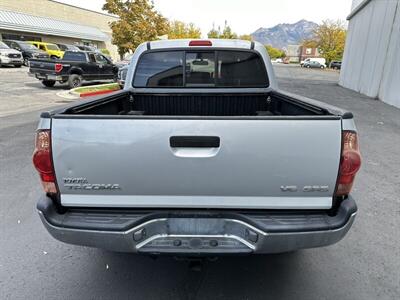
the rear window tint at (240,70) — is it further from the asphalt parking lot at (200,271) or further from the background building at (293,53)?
the background building at (293,53)

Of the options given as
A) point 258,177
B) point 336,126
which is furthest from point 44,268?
point 336,126

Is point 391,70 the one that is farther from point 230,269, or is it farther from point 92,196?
point 92,196

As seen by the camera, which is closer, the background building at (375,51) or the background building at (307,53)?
the background building at (375,51)

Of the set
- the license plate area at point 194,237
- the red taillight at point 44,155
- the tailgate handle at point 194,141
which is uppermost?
the tailgate handle at point 194,141

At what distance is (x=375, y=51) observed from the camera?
16141mm

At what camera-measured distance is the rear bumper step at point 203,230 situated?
1984 mm

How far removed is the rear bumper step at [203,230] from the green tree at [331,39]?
70.3 metres

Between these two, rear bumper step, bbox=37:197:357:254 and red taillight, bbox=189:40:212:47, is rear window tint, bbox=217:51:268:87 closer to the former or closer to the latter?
red taillight, bbox=189:40:212:47

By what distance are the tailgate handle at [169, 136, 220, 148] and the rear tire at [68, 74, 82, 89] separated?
14.7 meters

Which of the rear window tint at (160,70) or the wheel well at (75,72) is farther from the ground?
the rear window tint at (160,70)

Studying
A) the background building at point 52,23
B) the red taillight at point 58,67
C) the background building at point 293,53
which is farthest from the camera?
the background building at point 293,53

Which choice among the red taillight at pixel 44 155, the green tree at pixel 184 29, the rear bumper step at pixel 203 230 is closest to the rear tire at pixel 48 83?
the red taillight at pixel 44 155

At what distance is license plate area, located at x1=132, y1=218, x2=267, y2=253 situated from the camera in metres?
2.02

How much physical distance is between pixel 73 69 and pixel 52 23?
25781 millimetres
